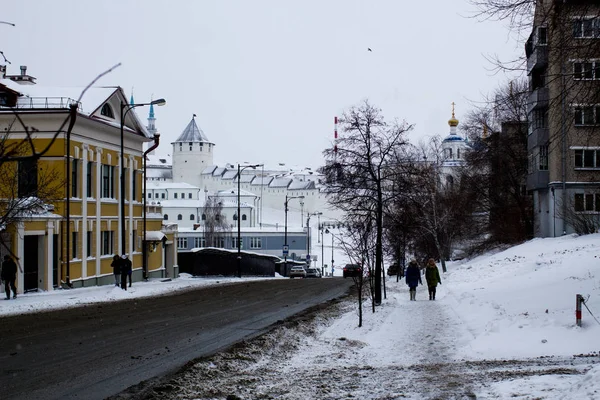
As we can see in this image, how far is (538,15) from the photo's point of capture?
587 inches

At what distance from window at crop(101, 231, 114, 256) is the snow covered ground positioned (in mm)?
15972

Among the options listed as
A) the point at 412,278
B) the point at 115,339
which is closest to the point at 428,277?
the point at 412,278

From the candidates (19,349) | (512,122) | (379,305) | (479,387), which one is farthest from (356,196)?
(512,122)

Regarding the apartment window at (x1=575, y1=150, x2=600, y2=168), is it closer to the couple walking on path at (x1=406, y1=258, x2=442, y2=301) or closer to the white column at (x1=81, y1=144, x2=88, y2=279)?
the couple walking on path at (x1=406, y1=258, x2=442, y2=301)

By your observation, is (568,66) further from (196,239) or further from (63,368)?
(196,239)

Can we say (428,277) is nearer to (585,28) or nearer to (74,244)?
(585,28)

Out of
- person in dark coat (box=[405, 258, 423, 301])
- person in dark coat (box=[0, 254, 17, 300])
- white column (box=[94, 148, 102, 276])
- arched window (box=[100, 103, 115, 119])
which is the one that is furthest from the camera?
arched window (box=[100, 103, 115, 119])

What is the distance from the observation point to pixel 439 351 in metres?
15.5

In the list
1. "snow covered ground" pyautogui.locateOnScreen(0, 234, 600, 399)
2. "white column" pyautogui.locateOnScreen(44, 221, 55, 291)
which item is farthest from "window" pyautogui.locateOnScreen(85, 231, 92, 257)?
"snow covered ground" pyautogui.locateOnScreen(0, 234, 600, 399)

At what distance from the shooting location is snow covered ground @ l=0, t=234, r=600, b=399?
416 inches

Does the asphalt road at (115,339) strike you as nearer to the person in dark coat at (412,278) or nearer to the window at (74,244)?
the person in dark coat at (412,278)

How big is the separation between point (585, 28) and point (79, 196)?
99.8 ft

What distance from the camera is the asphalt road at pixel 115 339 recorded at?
39.3 feet

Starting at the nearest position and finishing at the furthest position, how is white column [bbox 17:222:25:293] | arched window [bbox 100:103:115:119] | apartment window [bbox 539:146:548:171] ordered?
white column [bbox 17:222:25:293] < arched window [bbox 100:103:115:119] < apartment window [bbox 539:146:548:171]
